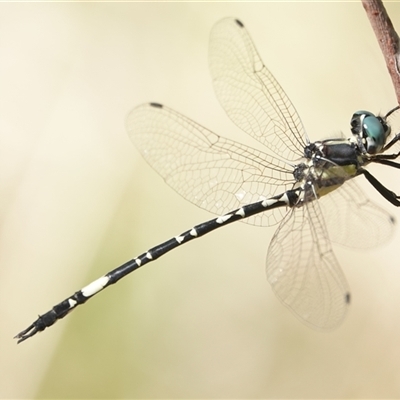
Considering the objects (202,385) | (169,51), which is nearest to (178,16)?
(169,51)

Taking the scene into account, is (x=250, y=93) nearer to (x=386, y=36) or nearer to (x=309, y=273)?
(x=309, y=273)

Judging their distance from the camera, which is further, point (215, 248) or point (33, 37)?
point (33, 37)

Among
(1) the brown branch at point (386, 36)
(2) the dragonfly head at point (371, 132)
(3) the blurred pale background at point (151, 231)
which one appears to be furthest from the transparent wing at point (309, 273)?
(3) the blurred pale background at point (151, 231)

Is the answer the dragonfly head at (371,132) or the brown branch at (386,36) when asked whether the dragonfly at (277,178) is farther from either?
the brown branch at (386,36)

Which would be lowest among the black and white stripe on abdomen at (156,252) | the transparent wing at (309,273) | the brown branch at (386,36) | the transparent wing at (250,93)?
the transparent wing at (309,273)

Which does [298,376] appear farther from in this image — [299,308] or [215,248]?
[299,308]

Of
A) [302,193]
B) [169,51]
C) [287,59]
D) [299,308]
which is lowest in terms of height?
[299,308]

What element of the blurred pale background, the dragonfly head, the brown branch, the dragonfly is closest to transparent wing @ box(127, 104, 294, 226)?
the dragonfly

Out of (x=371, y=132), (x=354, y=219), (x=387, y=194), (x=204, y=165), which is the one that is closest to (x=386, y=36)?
(x=371, y=132)
